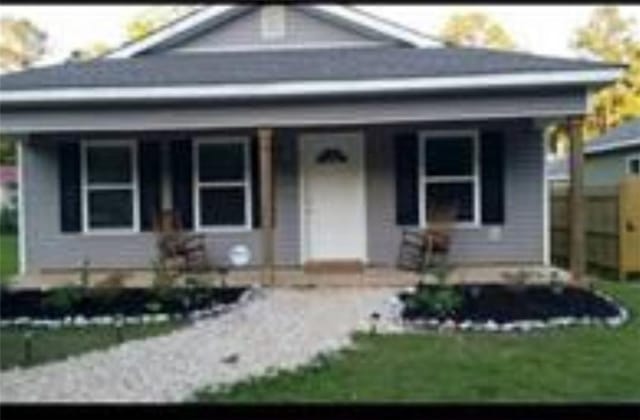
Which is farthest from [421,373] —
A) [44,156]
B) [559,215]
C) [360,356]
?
[559,215]

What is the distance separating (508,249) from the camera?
1536 centimetres

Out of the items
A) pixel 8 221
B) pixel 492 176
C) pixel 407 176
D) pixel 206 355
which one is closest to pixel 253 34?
pixel 407 176

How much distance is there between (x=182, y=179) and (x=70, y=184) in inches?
62.1

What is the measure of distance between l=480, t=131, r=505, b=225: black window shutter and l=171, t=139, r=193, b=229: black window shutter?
410 cm

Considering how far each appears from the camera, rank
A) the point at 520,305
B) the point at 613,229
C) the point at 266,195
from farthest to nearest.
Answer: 1. the point at 613,229
2. the point at 266,195
3. the point at 520,305

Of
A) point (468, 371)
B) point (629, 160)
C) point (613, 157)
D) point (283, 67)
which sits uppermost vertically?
point (283, 67)

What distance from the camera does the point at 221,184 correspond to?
51.2 feet

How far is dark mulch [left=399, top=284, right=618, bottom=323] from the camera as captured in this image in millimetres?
10602

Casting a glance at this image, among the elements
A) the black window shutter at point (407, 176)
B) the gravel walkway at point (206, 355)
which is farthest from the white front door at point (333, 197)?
the gravel walkway at point (206, 355)

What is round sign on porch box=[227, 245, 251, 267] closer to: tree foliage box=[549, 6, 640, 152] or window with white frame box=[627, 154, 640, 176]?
window with white frame box=[627, 154, 640, 176]

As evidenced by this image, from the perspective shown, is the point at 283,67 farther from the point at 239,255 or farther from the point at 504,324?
the point at 504,324
